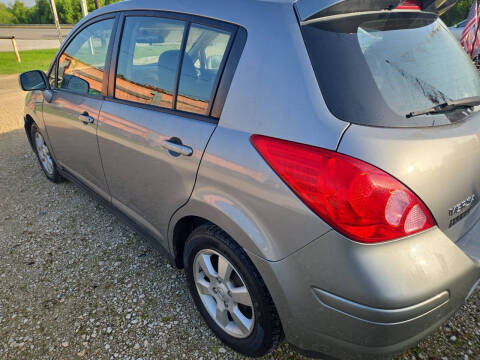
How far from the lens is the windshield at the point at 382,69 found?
121cm

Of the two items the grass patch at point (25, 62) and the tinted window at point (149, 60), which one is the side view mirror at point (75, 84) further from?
the grass patch at point (25, 62)

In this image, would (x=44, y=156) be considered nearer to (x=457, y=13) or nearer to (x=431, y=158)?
(x=431, y=158)

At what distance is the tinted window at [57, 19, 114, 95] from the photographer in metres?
2.36

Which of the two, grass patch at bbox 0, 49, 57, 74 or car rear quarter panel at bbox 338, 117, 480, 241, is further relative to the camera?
grass patch at bbox 0, 49, 57, 74

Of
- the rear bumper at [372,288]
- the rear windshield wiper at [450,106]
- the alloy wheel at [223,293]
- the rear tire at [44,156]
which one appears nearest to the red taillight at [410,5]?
the rear windshield wiper at [450,106]

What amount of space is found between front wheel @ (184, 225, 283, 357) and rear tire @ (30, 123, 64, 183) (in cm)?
258

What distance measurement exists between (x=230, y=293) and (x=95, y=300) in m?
1.09

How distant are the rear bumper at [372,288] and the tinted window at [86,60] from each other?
75.6 inches

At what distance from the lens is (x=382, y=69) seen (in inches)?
51.8

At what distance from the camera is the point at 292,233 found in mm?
1241

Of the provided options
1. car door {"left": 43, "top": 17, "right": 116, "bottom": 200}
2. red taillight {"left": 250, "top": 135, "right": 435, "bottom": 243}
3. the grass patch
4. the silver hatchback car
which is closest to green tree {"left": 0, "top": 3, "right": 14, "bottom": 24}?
the grass patch

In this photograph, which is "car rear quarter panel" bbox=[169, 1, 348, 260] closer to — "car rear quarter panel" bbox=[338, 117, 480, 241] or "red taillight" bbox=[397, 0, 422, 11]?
"car rear quarter panel" bbox=[338, 117, 480, 241]

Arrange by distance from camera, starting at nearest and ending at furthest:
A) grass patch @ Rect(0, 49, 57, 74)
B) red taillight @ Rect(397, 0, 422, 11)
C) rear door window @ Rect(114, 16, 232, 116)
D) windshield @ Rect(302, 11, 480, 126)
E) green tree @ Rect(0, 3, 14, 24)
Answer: windshield @ Rect(302, 11, 480, 126)
red taillight @ Rect(397, 0, 422, 11)
rear door window @ Rect(114, 16, 232, 116)
grass patch @ Rect(0, 49, 57, 74)
green tree @ Rect(0, 3, 14, 24)

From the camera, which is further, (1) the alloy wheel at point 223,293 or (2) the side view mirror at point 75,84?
(2) the side view mirror at point 75,84
